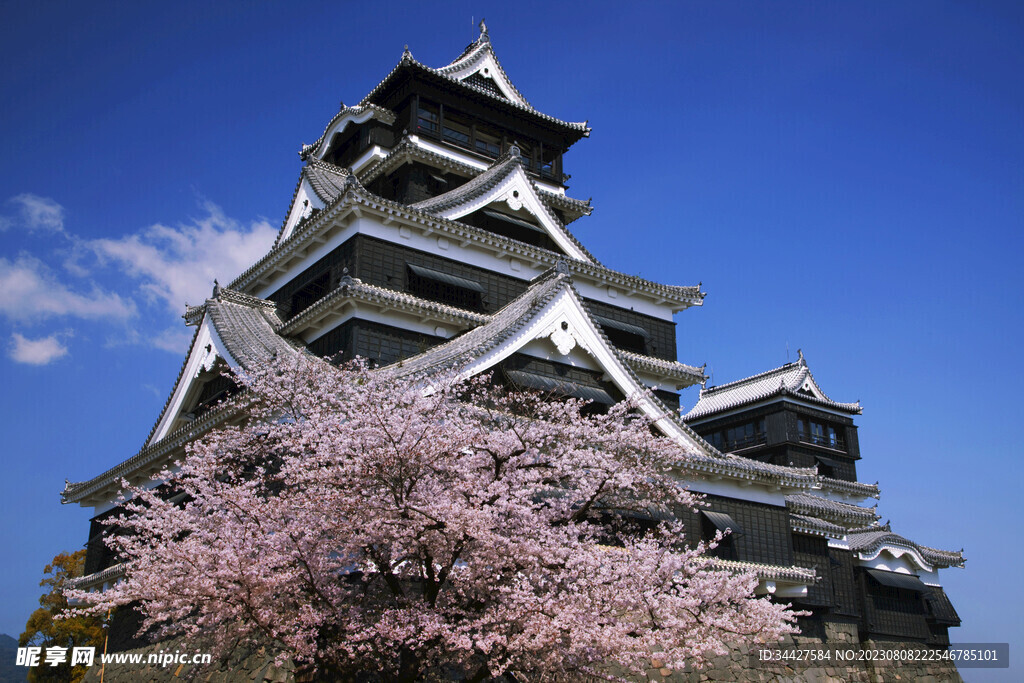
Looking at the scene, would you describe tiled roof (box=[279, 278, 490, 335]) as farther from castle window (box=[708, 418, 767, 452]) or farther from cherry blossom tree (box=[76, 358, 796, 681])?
castle window (box=[708, 418, 767, 452])

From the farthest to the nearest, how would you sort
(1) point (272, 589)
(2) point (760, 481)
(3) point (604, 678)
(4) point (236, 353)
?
(2) point (760, 481)
(4) point (236, 353)
(3) point (604, 678)
(1) point (272, 589)

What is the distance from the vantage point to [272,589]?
34.2 feet

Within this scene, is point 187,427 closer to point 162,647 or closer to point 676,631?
point 162,647

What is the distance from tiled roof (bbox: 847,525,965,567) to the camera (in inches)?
1088

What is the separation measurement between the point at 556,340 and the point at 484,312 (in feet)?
12.1

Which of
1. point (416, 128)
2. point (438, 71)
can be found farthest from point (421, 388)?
point (438, 71)

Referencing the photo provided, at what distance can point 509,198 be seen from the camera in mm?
22953

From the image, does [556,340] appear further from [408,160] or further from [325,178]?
[325,178]

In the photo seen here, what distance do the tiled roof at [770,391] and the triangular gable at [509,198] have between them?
17.8m

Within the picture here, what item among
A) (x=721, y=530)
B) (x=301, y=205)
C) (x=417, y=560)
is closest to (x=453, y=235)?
(x=301, y=205)

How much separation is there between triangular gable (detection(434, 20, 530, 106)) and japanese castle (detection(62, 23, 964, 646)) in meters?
0.09

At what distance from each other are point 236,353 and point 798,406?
28494mm

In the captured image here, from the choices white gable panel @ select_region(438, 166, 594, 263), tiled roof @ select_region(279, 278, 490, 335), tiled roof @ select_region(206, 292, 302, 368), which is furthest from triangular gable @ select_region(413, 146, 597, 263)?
tiled roof @ select_region(206, 292, 302, 368)

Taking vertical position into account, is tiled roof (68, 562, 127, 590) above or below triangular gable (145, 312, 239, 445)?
below
